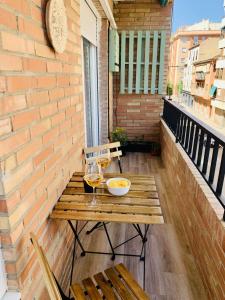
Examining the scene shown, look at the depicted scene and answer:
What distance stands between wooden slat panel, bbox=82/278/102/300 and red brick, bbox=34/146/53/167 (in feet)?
2.47

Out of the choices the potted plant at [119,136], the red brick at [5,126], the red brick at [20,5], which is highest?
the red brick at [20,5]

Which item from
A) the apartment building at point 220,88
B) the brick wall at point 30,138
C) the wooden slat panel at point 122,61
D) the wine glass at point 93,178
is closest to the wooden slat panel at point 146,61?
the wooden slat panel at point 122,61

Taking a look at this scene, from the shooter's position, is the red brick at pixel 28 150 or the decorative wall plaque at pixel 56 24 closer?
the red brick at pixel 28 150

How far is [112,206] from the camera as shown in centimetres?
137

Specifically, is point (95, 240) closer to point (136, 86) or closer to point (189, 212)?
point (189, 212)

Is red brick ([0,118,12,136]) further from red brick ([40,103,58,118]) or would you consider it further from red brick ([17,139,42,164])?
red brick ([40,103,58,118])

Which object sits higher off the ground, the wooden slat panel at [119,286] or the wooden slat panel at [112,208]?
the wooden slat panel at [112,208]

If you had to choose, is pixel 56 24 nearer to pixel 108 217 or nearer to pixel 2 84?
pixel 2 84

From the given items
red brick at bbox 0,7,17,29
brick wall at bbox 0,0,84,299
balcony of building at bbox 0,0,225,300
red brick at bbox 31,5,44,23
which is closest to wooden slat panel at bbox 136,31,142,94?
balcony of building at bbox 0,0,225,300

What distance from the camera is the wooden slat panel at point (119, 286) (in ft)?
3.79

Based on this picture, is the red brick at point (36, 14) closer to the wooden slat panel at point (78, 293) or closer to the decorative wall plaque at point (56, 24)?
the decorative wall plaque at point (56, 24)

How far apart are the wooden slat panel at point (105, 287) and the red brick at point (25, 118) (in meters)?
0.98

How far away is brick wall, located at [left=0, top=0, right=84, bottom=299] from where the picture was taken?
0.83 metres

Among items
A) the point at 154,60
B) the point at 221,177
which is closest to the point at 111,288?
the point at 221,177
